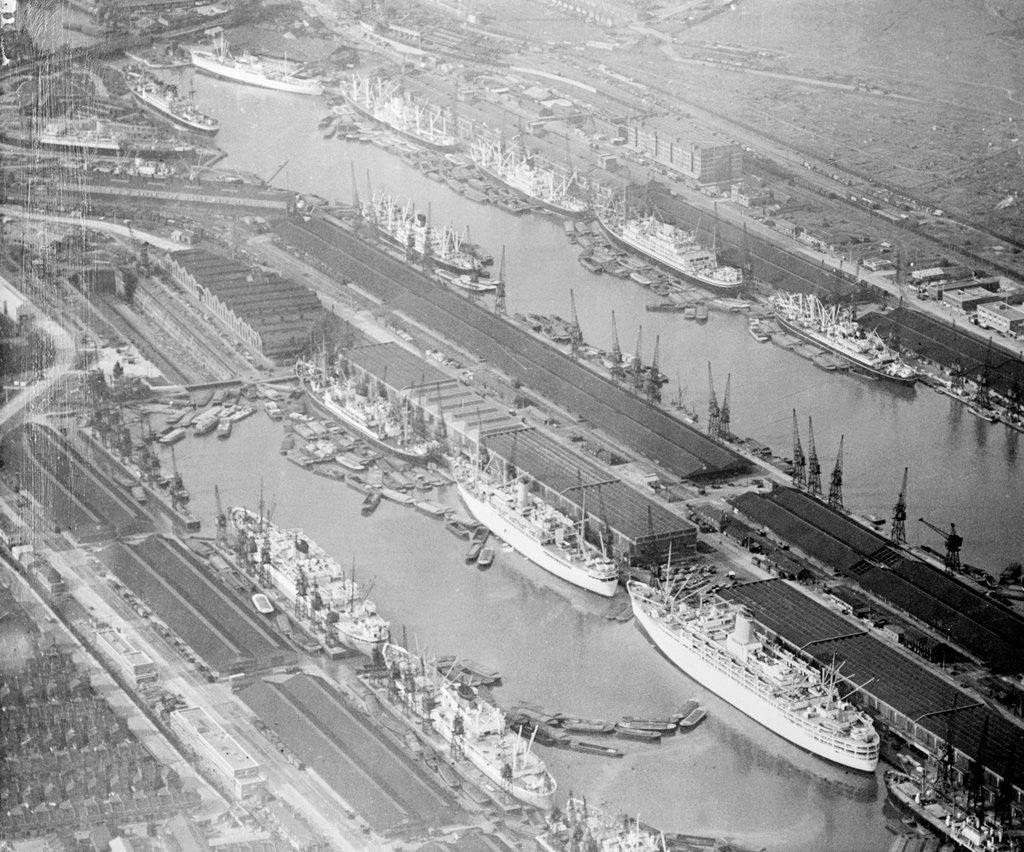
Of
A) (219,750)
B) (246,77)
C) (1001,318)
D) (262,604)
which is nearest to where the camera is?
(219,750)

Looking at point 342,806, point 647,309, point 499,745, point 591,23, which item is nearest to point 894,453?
point 647,309

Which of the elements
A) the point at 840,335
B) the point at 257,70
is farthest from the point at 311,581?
the point at 257,70

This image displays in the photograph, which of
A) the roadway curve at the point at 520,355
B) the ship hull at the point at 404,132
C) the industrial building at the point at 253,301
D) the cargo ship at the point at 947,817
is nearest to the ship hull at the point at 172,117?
the ship hull at the point at 404,132

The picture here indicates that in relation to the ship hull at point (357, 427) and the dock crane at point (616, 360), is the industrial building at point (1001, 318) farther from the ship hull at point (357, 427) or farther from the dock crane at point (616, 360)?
the ship hull at point (357, 427)

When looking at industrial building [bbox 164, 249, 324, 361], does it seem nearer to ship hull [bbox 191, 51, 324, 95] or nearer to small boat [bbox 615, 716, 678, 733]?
ship hull [bbox 191, 51, 324, 95]

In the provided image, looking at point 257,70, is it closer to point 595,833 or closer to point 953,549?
point 953,549

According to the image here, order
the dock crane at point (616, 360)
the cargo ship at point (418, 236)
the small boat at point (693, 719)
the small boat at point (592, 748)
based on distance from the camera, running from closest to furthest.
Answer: the small boat at point (592, 748) < the small boat at point (693, 719) < the dock crane at point (616, 360) < the cargo ship at point (418, 236)

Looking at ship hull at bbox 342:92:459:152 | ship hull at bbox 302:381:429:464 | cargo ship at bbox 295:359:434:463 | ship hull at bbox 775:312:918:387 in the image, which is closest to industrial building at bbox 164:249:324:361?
cargo ship at bbox 295:359:434:463
